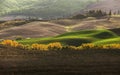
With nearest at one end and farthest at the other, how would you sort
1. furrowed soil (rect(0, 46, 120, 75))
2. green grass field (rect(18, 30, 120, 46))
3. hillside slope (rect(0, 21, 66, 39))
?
1. furrowed soil (rect(0, 46, 120, 75))
2. green grass field (rect(18, 30, 120, 46))
3. hillside slope (rect(0, 21, 66, 39))

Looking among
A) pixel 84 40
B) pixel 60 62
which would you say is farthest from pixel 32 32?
pixel 60 62

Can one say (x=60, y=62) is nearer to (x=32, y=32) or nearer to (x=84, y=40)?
(x=84, y=40)

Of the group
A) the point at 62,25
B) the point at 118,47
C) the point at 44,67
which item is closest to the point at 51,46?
the point at 118,47

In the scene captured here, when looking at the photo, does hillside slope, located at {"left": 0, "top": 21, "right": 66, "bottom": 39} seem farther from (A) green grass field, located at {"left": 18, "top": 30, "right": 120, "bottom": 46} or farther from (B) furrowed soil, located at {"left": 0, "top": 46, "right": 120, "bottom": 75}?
(B) furrowed soil, located at {"left": 0, "top": 46, "right": 120, "bottom": 75}

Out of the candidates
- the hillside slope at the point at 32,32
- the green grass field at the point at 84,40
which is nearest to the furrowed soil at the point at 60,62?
the green grass field at the point at 84,40

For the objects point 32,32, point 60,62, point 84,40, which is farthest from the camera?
point 32,32

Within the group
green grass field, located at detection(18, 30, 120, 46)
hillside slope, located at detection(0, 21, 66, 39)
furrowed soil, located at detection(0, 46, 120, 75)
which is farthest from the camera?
hillside slope, located at detection(0, 21, 66, 39)

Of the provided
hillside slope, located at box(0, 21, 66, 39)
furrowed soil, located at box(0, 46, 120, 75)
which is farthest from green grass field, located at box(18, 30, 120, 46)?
hillside slope, located at box(0, 21, 66, 39)

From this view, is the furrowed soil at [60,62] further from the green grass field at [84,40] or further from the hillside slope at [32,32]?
the hillside slope at [32,32]
